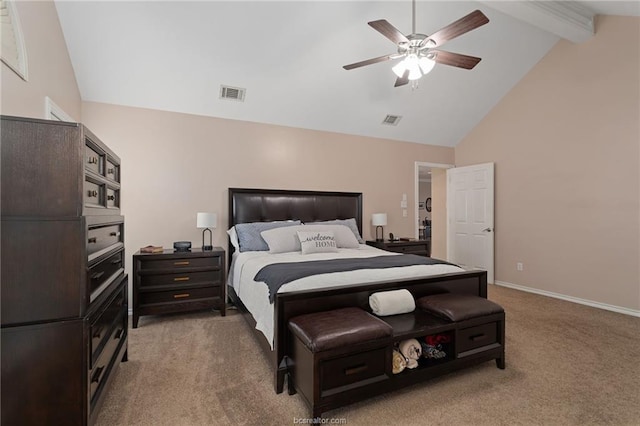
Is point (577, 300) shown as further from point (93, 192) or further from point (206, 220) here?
point (93, 192)

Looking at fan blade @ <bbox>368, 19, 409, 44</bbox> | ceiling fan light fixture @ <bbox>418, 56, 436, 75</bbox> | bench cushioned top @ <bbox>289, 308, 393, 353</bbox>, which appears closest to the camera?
bench cushioned top @ <bbox>289, 308, 393, 353</bbox>

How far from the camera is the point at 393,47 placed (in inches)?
138

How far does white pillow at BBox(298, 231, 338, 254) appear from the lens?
132 inches

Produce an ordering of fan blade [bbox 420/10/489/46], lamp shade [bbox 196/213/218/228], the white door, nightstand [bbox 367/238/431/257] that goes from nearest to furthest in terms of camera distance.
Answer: fan blade [bbox 420/10/489/46] → lamp shade [bbox 196/213/218/228] → nightstand [bbox 367/238/431/257] → the white door

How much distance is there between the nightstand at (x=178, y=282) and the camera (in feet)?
10.4

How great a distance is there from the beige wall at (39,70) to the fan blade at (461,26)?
297cm

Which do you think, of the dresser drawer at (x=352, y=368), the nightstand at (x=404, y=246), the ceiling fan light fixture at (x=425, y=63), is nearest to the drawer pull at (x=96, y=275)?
the dresser drawer at (x=352, y=368)

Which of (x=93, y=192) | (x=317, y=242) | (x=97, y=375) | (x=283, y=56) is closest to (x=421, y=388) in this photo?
(x=317, y=242)

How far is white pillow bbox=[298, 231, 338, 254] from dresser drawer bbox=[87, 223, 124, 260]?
1.74 m

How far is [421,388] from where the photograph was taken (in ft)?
6.50

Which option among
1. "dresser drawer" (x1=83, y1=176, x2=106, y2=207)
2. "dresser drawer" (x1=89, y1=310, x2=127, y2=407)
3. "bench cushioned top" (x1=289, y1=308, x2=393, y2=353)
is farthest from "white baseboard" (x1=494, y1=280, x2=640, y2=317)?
"dresser drawer" (x1=83, y1=176, x2=106, y2=207)

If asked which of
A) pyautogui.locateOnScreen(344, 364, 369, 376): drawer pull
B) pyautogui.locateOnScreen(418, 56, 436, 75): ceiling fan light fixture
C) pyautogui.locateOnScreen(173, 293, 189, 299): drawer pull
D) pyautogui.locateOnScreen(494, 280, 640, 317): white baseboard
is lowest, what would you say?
pyautogui.locateOnScreen(494, 280, 640, 317): white baseboard

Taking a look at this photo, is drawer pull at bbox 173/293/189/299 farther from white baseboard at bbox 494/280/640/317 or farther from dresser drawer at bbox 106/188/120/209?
white baseboard at bbox 494/280/640/317

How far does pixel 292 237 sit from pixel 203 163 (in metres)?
1.54
